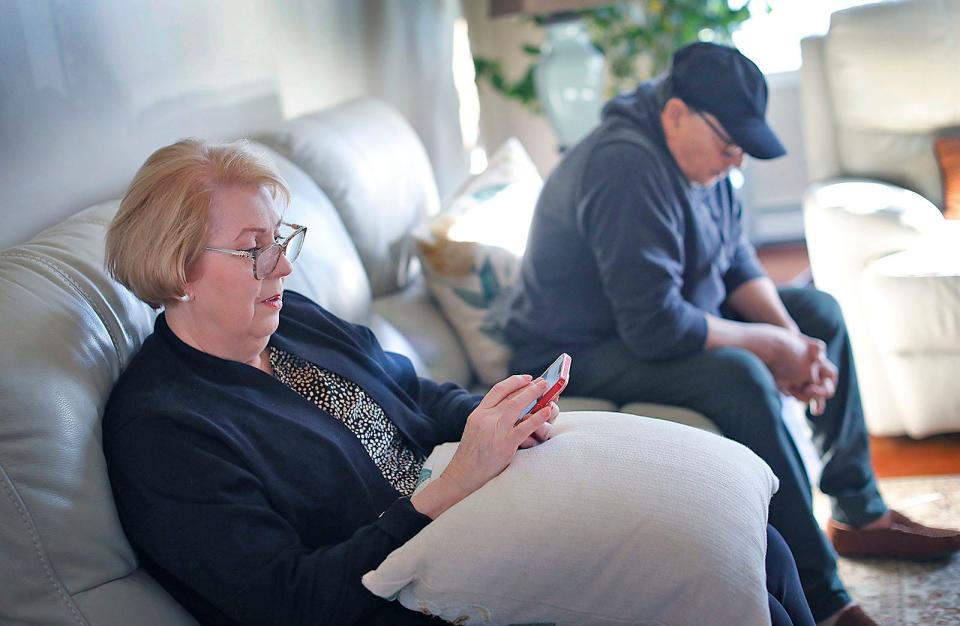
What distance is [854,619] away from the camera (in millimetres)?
1794

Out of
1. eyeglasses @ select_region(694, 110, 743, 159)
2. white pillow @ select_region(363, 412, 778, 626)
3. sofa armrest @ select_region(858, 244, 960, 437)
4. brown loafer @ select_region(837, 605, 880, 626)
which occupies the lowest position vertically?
brown loafer @ select_region(837, 605, 880, 626)

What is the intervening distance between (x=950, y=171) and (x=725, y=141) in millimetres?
1167

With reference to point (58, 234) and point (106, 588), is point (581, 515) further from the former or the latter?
point (58, 234)

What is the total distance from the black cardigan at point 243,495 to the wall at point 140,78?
0.47 meters

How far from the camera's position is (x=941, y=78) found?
298cm

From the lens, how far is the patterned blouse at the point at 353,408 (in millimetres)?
1431

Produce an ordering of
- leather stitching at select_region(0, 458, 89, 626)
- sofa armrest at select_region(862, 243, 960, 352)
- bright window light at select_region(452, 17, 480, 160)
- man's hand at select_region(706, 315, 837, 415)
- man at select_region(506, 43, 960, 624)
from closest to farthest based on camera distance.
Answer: leather stitching at select_region(0, 458, 89, 626) < man at select_region(506, 43, 960, 624) < man's hand at select_region(706, 315, 837, 415) < sofa armrest at select_region(862, 243, 960, 352) < bright window light at select_region(452, 17, 480, 160)

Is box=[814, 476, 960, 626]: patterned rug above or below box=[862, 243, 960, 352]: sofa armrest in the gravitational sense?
below

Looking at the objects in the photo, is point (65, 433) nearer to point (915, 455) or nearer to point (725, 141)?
point (725, 141)

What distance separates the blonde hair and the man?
0.86 m

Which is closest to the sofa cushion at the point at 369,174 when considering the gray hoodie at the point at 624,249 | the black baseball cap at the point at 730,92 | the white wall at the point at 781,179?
the gray hoodie at the point at 624,249

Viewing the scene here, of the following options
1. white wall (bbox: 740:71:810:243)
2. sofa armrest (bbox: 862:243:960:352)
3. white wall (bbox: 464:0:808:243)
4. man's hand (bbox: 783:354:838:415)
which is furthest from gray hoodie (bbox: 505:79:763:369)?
white wall (bbox: 740:71:810:243)

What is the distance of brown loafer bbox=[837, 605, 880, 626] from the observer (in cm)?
179

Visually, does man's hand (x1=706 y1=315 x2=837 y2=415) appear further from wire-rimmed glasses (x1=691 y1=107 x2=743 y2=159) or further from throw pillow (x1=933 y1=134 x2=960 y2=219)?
throw pillow (x1=933 y1=134 x2=960 y2=219)
